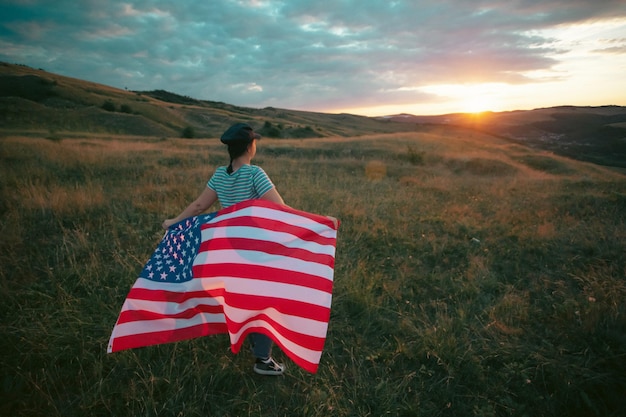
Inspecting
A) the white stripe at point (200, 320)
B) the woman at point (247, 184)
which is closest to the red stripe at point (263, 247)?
the woman at point (247, 184)

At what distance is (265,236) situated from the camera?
3008mm

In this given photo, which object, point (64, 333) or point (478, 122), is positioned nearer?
point (64, 333)

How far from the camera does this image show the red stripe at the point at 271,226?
3041 mm

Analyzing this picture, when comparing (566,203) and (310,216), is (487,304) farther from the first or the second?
(566,203)

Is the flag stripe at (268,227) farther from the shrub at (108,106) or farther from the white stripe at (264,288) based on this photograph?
the shrub at (108,106)

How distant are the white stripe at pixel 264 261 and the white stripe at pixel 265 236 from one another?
144 millimetres

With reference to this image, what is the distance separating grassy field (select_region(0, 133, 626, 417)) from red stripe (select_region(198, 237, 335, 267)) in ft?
3.76

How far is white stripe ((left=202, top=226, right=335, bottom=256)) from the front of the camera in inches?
118

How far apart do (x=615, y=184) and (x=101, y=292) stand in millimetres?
17947

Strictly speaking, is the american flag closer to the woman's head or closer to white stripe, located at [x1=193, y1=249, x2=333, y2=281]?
white stripe, located at [x1=193, y1=249, x2=333, y2=281]

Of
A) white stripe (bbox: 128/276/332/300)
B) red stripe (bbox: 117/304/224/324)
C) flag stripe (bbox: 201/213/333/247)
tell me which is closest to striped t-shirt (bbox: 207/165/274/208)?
flag stripe (bbox: 201/213/333/247)

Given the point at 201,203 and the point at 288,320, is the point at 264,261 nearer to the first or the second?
the point at 288,320

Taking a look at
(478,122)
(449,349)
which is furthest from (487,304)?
(478,122)

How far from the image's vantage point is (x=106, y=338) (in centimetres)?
339
